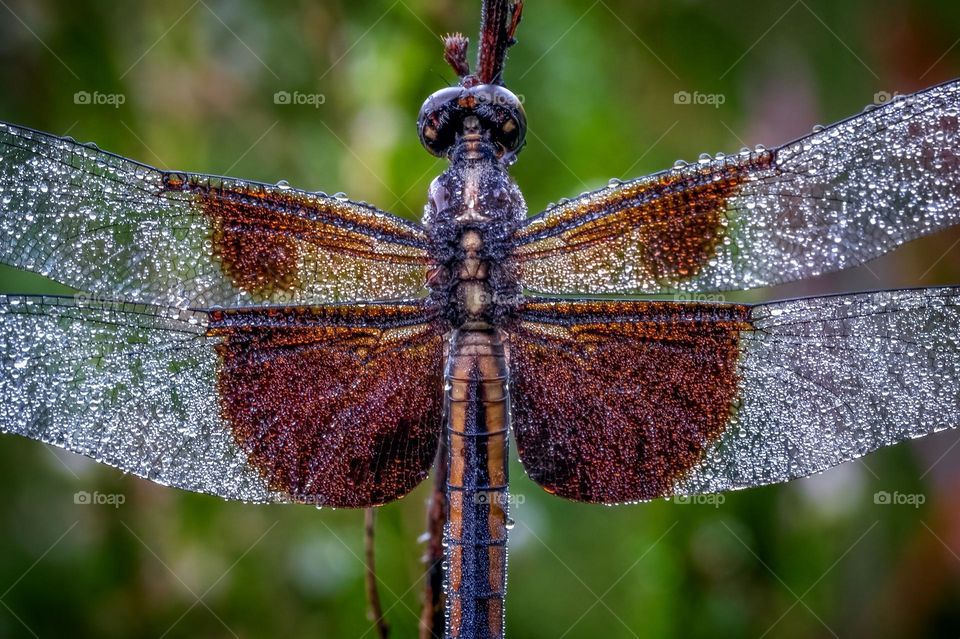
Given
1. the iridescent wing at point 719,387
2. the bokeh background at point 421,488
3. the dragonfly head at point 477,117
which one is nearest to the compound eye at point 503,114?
the dragonfly head at point 477,117

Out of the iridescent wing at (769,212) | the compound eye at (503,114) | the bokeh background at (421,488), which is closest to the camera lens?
the iridescent wing at (769,212)

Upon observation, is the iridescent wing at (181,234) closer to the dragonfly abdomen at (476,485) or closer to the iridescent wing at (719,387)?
the dragonfly abdomen at (476,485)

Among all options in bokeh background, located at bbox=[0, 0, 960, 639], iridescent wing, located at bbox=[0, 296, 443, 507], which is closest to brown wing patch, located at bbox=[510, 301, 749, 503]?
iridescent wing, located at bbox=[0, 296, 443, 507]

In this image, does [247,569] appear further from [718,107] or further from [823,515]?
[718,107]

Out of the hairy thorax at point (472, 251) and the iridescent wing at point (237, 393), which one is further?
the hairy thorax at point (472, 251)

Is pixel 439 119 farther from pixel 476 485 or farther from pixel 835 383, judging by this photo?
pixel 835 383

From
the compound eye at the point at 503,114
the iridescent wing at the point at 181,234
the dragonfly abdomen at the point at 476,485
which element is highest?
the compound eye at the point at 503,114

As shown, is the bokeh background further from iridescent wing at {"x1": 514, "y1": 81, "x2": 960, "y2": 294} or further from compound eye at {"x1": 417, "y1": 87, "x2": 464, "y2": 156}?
iridescent wing at {"x1": 514, "y1": 81, "x2": 960, "y2": 294}

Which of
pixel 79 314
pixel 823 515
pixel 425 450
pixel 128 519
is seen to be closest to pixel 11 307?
pixel 79 314
